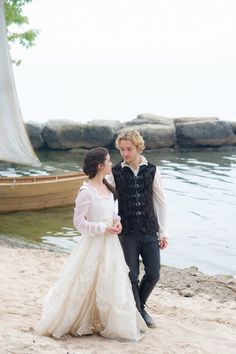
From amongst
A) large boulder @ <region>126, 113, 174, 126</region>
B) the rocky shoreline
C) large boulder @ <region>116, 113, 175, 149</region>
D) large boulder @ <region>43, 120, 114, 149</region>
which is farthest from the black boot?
large boulder @ <region>126, 113, 174, 126</region>

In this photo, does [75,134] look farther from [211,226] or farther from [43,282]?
[43,282]

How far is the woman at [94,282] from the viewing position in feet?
18.5

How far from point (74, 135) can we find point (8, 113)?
18.2 meters

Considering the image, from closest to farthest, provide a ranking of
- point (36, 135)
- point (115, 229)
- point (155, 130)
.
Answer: point (115, 229)
point (36, 135)
point (155, 130)

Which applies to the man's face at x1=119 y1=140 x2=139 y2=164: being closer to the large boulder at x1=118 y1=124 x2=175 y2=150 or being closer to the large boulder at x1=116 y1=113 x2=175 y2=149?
the large boulder at x1=116 y1=113 x2=175 y2=149

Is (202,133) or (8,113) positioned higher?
(8,113)

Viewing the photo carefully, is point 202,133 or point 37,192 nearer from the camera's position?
point 37,192

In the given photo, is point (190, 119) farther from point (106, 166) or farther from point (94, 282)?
point (94, 282)

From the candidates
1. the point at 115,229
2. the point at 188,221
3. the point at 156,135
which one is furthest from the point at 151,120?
the point at 115,229

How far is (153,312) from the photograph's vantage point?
7.48 m

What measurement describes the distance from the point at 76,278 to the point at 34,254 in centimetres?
554

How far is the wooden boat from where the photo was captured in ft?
57.1

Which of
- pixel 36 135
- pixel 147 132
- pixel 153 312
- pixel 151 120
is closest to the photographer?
pixel 153 312

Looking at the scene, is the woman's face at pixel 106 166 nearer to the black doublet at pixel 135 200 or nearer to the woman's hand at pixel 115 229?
the black doublet at pixel 135 200
